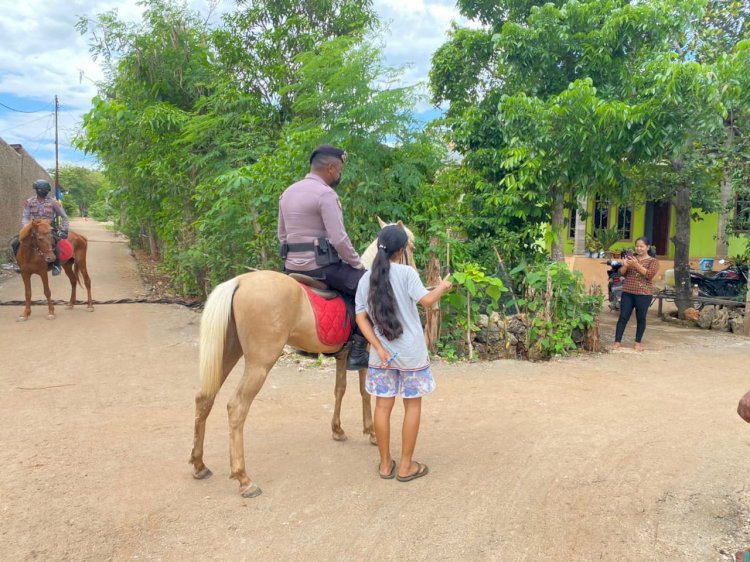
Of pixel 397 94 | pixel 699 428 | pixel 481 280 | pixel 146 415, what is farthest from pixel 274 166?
pixel 699 428

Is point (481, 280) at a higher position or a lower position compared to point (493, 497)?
higher

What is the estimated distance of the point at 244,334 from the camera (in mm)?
3416

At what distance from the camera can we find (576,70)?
8.55m

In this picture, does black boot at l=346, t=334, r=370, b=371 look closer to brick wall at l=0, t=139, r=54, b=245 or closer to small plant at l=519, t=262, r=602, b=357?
small plant at l=519, t=262, r=602, b=357

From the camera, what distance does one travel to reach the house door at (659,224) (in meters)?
16.8

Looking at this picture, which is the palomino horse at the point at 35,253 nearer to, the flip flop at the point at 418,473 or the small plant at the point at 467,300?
the small plant at the point at 467,300

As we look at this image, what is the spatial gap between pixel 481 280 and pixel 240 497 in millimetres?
4236

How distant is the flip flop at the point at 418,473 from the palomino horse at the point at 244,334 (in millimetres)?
913

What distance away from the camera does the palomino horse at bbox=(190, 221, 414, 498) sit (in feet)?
10.9

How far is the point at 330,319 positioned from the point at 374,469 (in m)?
1.08

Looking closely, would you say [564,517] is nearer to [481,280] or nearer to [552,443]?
[552,443]

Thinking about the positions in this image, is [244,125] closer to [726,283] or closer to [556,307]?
[556,307]

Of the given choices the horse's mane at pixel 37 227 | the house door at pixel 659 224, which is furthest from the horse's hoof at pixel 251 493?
the house door at pixel 659 224

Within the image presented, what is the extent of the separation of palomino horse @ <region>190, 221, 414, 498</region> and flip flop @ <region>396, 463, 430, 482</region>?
0.91 meters
